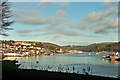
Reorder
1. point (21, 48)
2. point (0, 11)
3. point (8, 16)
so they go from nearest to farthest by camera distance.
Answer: point (0, 11)
point (8, 16)
point (21, 48)

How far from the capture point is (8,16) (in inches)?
800

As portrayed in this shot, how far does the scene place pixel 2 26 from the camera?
20.5 meters

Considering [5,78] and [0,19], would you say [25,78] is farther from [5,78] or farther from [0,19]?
[0,19]

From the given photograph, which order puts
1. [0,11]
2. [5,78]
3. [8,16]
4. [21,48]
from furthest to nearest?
1. [21,48]
2. [8,16]
3. [0,11]
4. [5,78]

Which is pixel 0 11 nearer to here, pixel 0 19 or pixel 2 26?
pixel 0 19

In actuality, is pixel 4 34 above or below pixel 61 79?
above

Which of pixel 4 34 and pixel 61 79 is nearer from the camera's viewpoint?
pixel 61 79

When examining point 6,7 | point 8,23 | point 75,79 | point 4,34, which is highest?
point 6,7

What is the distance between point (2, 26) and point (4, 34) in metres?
1.07

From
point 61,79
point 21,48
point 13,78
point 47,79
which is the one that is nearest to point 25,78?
point 13,78

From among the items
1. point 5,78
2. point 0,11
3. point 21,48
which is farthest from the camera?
point 21,48

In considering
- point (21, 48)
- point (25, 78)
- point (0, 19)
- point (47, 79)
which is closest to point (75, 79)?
point (47, 79)

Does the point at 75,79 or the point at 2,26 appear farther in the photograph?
the point at 2,26

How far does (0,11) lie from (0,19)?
0.97 meters
